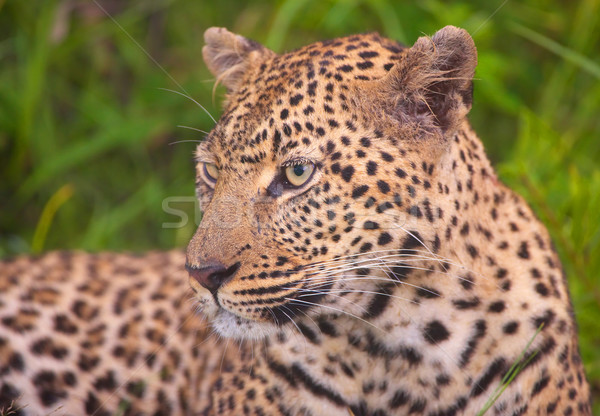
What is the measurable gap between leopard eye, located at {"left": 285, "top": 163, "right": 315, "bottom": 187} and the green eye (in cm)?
52

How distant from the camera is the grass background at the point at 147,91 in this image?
6285 millimetres

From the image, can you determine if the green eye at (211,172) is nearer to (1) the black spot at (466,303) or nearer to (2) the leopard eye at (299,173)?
(2) the leopard eye at (299,173)

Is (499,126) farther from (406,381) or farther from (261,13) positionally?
(406,381)

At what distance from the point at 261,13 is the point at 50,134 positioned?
2.12 meters

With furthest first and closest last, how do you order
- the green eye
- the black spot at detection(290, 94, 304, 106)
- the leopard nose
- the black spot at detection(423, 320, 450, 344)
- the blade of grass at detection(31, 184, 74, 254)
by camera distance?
the blade of grass at detection(31, 184, 74, 254), the green eye, the black spot at detection(423, 320, 450, 344), the black spot at detection(290, 94, 304, 106), the leopard nose

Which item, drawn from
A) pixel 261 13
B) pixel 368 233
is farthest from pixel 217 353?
pixel 261 13

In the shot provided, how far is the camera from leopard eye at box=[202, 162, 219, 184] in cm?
377

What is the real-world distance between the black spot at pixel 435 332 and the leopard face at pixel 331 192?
0.26 m

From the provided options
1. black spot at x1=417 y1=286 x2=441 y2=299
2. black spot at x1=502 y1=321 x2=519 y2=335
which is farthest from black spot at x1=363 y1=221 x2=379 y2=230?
black spot at x1=502 y1=321 x2=519 y2=335

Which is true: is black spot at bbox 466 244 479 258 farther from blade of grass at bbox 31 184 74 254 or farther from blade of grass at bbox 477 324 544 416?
blade of grass at bbox 31 184 74 254

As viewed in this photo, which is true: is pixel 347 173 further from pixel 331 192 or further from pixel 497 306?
pixel 497 306

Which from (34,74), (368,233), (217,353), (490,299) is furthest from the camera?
(34,74)

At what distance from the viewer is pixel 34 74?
6.30 meters

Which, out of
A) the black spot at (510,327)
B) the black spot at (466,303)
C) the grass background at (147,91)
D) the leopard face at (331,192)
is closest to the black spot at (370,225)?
the leopard face at (331,192)
